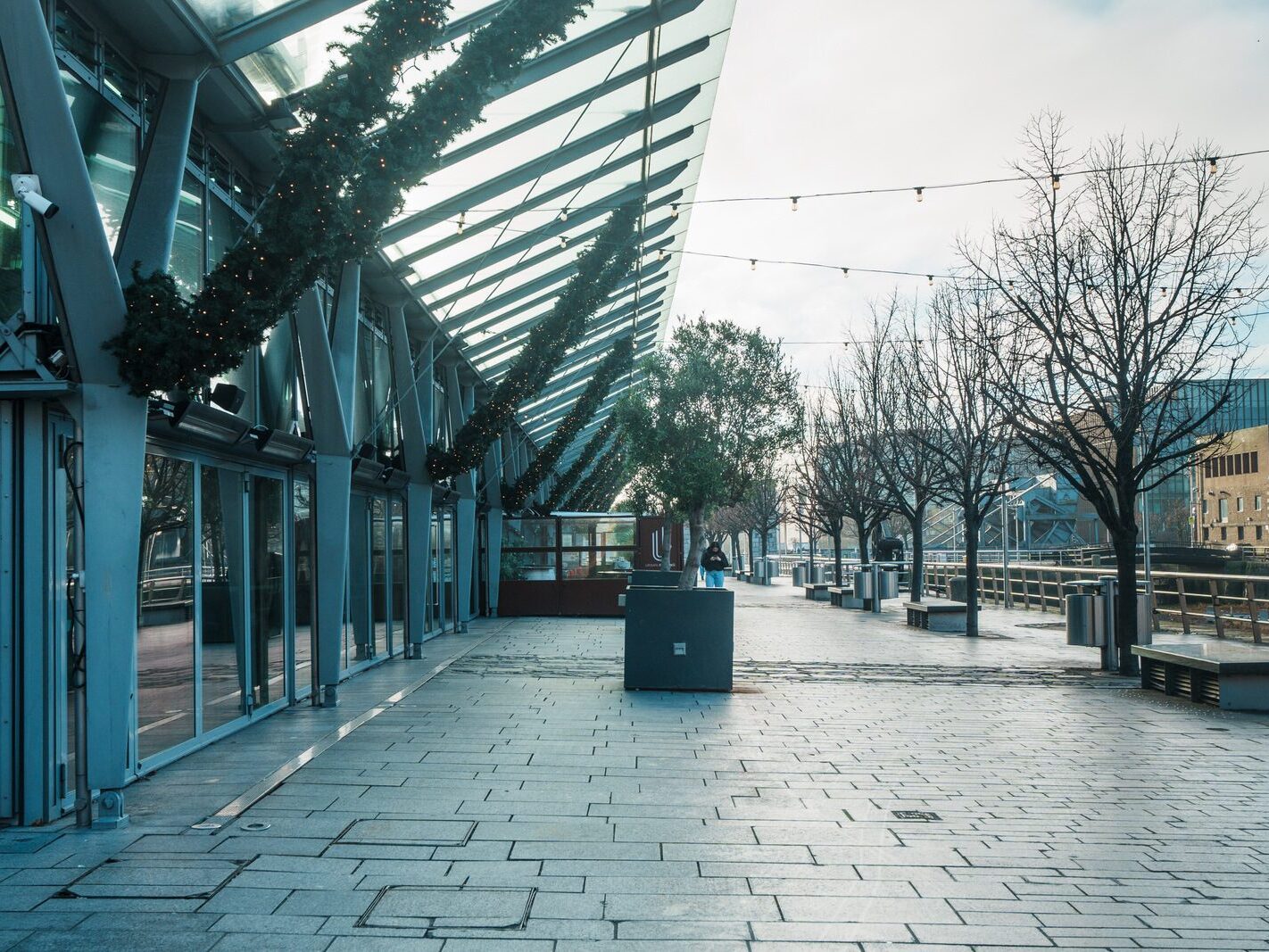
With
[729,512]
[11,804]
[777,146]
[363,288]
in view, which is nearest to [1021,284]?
[777,146]

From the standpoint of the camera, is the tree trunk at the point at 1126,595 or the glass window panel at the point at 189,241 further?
the tree trunk at the point at 1126,595

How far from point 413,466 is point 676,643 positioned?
232 inches

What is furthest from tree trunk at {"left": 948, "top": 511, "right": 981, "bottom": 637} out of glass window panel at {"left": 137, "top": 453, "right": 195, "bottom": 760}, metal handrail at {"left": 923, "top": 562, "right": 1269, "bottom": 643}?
glass window panel at {"left": 137, "top": 453, "right": 195, "bottom": 760}

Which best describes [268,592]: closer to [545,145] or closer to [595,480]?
[545,145]

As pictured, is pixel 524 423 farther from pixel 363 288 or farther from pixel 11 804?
pixel 11 804

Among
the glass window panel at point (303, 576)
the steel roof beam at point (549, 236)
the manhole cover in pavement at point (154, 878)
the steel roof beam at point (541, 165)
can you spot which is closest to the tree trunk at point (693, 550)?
the steel roof beam at point (549, 236)

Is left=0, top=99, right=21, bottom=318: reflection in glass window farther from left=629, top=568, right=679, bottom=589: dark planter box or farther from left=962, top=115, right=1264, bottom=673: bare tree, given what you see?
left=629, top=568, right=679, bottom=589: dark planter box

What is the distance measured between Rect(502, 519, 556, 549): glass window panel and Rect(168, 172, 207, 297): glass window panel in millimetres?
15637

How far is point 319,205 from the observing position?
6742 millimetres

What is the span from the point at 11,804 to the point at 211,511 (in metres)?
3.14

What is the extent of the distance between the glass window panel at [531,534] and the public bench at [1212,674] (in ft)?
46.1

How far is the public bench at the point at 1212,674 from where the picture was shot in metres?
10.5

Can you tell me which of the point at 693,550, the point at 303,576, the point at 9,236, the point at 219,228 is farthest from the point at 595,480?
the point at 9,236

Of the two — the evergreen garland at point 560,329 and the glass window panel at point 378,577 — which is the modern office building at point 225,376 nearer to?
the glass window panel at point 378,577
